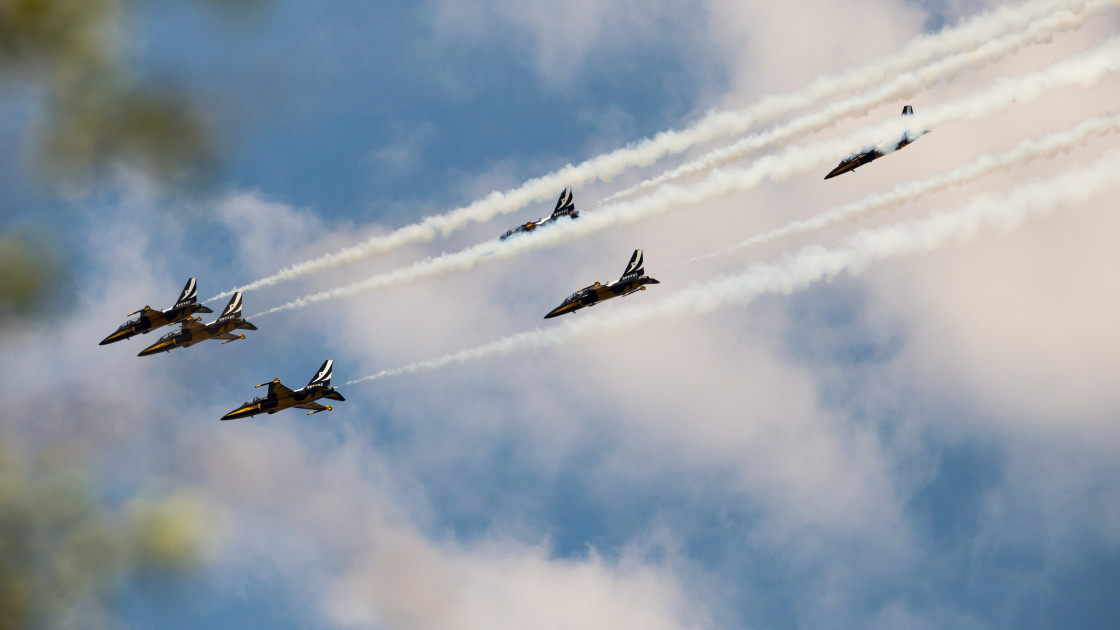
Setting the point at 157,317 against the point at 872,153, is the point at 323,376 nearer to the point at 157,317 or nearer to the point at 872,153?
the point at 157,317

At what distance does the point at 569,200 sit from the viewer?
102 meters

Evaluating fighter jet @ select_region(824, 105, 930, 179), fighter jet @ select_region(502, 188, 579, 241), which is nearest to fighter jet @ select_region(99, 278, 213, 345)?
fighter jet @ select_region(502, 188, 579, 241)

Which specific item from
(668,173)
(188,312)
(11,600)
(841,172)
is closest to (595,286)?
(668,173)

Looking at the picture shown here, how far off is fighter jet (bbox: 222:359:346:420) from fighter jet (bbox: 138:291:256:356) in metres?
7.50

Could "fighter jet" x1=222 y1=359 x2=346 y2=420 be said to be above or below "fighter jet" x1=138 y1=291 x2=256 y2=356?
below

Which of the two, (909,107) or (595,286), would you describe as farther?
(909,107)

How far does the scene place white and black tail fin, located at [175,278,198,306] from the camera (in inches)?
3760

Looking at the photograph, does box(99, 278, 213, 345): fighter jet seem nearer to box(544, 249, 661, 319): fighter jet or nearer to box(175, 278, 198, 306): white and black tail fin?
box(175, 278, 198, 306): white and black tail fin

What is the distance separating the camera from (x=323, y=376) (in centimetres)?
9138

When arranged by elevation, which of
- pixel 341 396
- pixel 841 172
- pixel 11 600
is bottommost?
pixel 11 600

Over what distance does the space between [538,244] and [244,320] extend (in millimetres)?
23787

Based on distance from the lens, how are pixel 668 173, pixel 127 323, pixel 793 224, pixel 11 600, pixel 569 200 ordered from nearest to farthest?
pixel 11 600 → pixel 793 224 → pixel 668 173 → pixel 127 323 → pixel 569 200

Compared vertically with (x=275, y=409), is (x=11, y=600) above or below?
below

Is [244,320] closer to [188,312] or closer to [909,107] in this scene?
[188,312]
